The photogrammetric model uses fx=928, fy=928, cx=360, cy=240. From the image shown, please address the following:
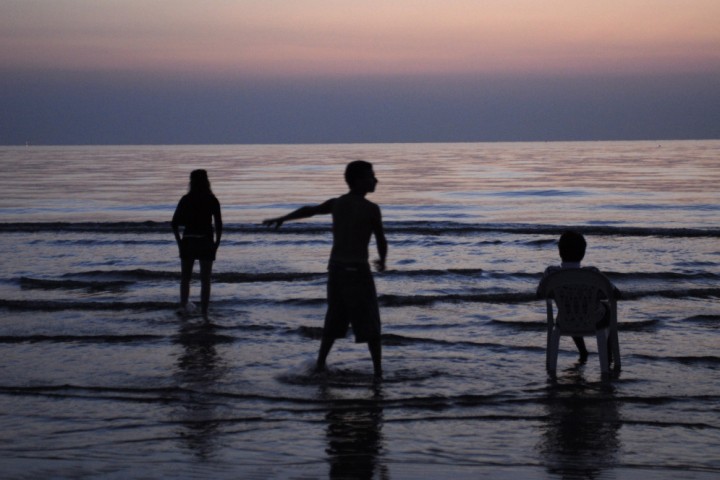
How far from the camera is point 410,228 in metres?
23.7

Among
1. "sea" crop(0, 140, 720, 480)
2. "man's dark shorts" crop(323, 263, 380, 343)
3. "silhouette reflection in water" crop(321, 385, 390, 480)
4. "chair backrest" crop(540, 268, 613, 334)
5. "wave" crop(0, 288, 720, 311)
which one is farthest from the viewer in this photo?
"wave" crop(0, 288, 720, 311)

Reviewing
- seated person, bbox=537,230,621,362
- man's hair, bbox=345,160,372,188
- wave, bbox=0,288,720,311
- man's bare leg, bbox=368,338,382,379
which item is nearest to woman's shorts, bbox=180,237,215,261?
wave, bbox=0,288,720,311

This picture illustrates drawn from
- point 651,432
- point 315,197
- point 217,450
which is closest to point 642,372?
point 651,432

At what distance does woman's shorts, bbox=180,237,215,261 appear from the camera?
34.9 ft

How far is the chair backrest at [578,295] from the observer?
7.24 metres

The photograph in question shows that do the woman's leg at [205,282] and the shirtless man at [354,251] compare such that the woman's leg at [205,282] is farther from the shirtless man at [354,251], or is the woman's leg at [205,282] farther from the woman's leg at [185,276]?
the shirtless man at [354,251]

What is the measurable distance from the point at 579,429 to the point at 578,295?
1.56 metres

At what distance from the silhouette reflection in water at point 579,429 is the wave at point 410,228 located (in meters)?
15.2

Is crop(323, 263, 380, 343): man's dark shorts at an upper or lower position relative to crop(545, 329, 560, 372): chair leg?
upper

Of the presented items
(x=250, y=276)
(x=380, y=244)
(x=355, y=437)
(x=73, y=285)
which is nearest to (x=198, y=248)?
(x=380, y=244)

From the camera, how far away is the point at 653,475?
503cm

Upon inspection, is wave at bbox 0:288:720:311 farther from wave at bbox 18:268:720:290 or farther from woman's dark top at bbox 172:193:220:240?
woman's dark top at bbox 172:193:220:240

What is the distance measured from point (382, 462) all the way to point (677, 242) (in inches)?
637

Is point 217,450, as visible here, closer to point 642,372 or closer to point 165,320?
point 642,372
